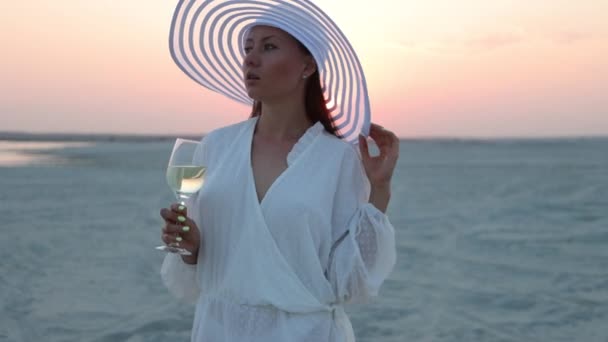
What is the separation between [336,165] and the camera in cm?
275

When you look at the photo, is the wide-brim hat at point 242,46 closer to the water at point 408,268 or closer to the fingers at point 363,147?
the fingers at point 363,147

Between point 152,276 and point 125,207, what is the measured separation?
430 centimetres

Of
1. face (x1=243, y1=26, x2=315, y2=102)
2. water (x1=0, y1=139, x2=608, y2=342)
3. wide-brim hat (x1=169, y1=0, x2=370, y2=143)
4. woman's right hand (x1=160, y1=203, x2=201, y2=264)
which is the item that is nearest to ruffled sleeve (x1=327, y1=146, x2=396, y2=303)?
wide-brim hat (x1=169, y1=0, x2=370, y2=143)

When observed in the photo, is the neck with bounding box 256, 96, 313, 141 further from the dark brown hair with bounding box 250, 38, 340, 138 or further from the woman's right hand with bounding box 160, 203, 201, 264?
the woman's right hand with bounding box 160, 203, 201, 264

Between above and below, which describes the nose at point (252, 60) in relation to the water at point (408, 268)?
above

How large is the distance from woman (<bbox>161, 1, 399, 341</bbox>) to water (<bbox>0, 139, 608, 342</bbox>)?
3150mm

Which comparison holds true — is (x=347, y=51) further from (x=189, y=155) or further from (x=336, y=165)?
(x=189, y=155)

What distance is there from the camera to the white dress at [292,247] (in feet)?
8.69

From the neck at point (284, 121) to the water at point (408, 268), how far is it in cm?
318

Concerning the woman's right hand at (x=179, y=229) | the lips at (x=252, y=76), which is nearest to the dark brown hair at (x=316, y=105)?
the lips at (x=252, y=76)

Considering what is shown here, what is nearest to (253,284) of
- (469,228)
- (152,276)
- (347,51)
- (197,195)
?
(197,195)

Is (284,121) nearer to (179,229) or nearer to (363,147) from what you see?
(363,147)

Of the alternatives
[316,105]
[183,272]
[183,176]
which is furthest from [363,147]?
[183,272]

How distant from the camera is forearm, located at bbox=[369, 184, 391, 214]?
2.72 m
